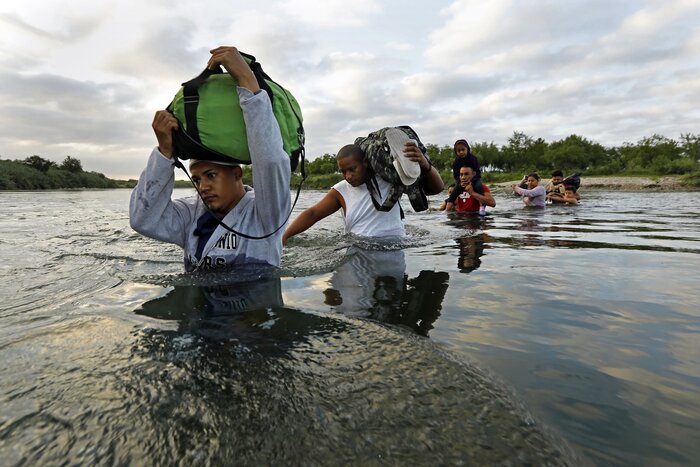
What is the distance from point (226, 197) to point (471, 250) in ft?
10.4

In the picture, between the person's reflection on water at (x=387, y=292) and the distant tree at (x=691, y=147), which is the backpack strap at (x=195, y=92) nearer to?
the person's reflection on water at (x=387, y=292)

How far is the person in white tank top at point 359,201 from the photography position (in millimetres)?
5105

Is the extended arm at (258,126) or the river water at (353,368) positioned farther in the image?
the extended arm at (258,126)

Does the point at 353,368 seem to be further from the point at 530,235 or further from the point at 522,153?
the point at 522,153

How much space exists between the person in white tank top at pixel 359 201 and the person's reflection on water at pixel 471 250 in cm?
81

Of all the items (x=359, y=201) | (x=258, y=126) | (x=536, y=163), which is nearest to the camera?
(x=258, y=126)

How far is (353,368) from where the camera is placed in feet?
5.47

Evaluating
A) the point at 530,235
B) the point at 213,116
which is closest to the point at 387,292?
the point at 213,116

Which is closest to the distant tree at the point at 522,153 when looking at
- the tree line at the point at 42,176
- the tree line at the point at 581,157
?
the tree line at the point at 581,157

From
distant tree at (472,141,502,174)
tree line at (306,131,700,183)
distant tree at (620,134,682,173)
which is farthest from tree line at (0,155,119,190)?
distant tree at (620,134,682,173)

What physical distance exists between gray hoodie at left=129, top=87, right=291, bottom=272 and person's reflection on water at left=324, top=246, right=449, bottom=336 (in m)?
0.64

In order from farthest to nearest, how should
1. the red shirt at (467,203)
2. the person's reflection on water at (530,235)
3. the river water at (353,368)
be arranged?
the red shirt at (467,203), the person's reflection on water at (530,235), the river water at (353,368)

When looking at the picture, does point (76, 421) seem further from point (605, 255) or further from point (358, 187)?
point (605, 255)

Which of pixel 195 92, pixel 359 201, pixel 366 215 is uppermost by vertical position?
pixel 195 92
